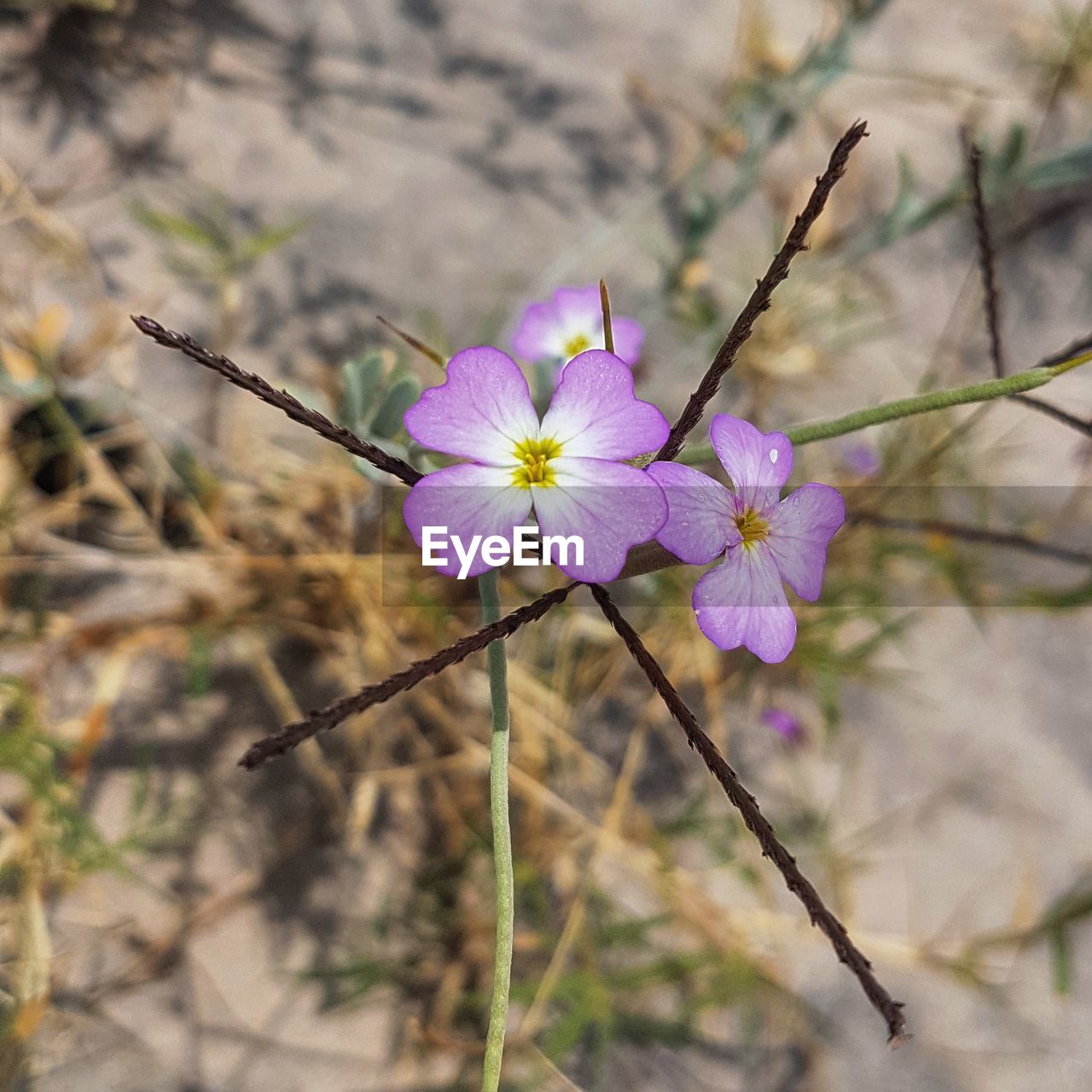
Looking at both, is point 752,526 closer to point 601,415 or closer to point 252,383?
point 601,415

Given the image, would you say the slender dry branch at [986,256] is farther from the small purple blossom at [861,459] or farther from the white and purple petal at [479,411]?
the small purple blossom at [861,459]

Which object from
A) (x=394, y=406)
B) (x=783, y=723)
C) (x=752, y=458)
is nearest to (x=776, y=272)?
(x=752, y=458)

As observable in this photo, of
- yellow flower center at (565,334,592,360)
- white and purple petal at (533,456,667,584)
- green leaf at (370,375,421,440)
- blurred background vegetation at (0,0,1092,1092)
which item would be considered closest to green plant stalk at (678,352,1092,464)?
white and purple petal at (533,456,667,584)

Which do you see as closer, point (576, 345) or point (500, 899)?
point (500, 899)

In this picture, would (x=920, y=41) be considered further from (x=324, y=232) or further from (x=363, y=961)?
(x=363, y=961)

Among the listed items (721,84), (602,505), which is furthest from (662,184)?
(602,505)

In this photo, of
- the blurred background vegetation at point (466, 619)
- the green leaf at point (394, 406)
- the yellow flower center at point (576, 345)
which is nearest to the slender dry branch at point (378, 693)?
the green leaf at point (394, 406)
